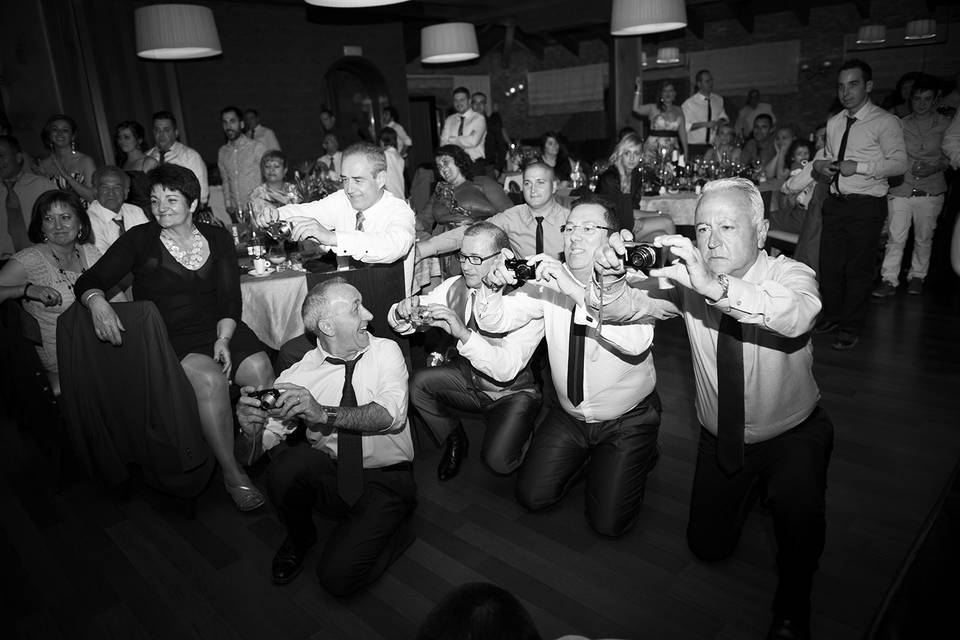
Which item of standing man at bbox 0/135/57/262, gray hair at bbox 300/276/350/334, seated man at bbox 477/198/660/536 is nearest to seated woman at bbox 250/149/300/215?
standing man at bbox 0/135/57/262

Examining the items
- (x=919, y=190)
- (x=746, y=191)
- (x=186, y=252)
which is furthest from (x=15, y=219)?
(x=919, y=190)

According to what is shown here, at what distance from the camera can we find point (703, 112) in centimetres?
795

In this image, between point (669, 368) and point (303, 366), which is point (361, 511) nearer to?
point (303, 366)

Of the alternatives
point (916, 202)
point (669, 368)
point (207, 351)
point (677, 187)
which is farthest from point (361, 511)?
point (916, 202)

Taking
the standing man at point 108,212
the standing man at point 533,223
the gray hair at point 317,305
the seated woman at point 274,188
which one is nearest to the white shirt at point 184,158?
the seated woman at point 274,188

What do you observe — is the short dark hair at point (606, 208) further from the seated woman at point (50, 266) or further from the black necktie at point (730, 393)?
the seated woman at point (50, 266)

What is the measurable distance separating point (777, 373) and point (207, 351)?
2270 millimetres

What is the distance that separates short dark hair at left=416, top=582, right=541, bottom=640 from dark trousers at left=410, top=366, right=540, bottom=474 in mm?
1836

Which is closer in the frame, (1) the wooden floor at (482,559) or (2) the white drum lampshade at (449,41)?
(1) the wooden floor at (482,559)

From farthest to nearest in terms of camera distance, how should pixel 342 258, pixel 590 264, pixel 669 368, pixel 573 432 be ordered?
pixel 669 368, pixel 342 258, pixel 573 432, pixel 590 264

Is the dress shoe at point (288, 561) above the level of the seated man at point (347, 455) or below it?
below

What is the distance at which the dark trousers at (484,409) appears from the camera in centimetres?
271

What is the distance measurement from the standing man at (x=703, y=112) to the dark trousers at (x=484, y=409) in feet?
19.5

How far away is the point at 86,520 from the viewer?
2.68 m
